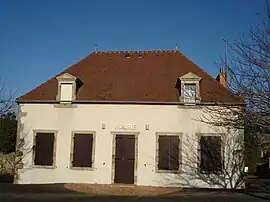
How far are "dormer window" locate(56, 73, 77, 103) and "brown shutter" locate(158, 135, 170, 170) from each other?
189 inches

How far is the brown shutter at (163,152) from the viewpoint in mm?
16906

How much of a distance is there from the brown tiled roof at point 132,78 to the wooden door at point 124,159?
2.02 meters

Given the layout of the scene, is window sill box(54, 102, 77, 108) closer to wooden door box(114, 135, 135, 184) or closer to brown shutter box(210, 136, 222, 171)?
wooden door box(114, 135, 135, 184)

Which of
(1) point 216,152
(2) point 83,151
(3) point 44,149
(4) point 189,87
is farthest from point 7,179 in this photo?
(1) point 216,152

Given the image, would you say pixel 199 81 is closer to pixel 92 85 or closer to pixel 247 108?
pixel 92 85

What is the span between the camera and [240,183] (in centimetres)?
1653

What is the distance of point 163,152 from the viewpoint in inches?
669

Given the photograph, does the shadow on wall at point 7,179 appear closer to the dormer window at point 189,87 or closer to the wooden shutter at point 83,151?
the wooden shutter at point 83,151

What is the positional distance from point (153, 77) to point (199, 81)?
263 centimetres

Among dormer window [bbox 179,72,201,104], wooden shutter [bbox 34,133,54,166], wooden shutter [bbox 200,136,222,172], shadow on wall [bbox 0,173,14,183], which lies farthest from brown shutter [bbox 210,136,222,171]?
shadow on wall [bbox 0,173,14,183]

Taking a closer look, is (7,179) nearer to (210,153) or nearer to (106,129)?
(106,129)

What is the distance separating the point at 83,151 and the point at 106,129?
1.52 meters

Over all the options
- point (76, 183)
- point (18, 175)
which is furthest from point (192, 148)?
point (18, 175)

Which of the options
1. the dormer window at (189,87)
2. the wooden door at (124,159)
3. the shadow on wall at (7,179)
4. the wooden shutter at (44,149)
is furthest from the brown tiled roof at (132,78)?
the shadow on wall at (7,179)
